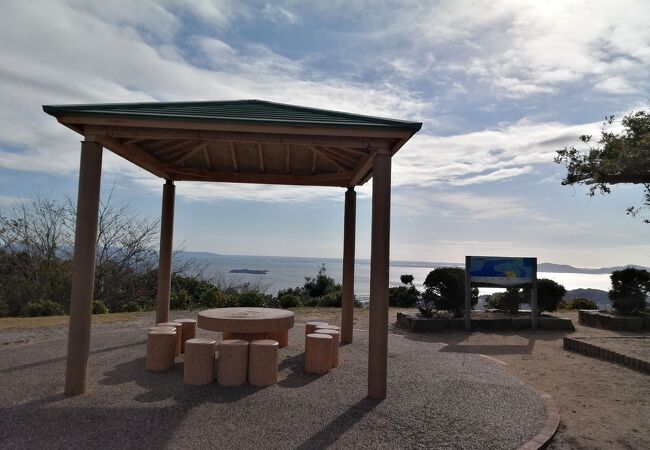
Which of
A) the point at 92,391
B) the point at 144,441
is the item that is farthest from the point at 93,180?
the point at 144,441

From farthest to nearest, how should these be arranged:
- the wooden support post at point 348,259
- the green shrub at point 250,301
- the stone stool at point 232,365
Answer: the green shrub at point 250,301, the wooden support post at point 348,259, the stone stool at point 232,365

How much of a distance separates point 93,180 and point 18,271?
1436 centimetres

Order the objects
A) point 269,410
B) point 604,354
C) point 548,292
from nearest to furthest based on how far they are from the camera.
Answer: point 269,410 < point 604,354 < point 548,292

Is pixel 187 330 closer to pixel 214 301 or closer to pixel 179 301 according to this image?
pixel 214 301

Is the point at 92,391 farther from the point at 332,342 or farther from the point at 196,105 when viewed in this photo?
the point at 196,105

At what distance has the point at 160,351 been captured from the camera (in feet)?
20.5

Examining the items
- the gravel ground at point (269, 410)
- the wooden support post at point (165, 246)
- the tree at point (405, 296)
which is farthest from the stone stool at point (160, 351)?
the tree at point (405, 296)

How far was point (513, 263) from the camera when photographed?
1274cm

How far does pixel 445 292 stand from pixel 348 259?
19.0 ft

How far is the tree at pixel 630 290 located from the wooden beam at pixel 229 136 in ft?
40.3

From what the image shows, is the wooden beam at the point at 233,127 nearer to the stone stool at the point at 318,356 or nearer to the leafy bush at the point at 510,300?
the stone stool at the point at 318,356

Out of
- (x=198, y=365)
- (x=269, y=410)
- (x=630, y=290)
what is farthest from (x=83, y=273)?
(x=630, y=290)

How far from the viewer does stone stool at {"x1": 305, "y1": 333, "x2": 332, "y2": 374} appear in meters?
6.40

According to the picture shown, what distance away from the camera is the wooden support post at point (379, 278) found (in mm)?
5395
